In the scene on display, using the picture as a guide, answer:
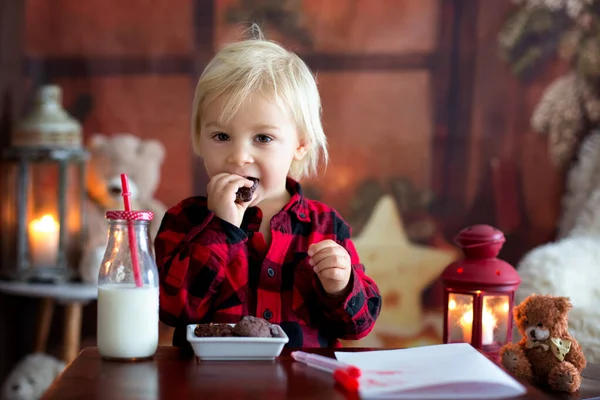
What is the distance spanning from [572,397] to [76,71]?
2074 mm

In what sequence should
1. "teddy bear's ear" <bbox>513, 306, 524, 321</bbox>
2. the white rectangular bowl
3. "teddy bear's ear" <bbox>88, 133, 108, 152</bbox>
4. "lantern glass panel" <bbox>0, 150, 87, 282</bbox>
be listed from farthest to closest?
1. "teddy bear's ear" <bbox>88, 133, 108, 152</bbox>
2. "lantern glass panel" <bbox>0, 150, 87, 282</bbox>
3. "teddy bear's ear" <bbox>513, 306, 524, 321</bbox>
4. the white rectangular bowl

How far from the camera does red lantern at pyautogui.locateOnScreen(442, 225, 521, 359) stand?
1131 millimetres

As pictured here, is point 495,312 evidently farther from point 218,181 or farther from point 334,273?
point 218,181

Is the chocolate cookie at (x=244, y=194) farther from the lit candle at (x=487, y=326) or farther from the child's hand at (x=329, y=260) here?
the lit candle at (x=487, y=326)

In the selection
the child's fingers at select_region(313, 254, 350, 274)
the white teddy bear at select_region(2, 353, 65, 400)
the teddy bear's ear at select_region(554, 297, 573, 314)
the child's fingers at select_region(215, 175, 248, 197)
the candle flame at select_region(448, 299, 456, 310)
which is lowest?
the white teddy bear at select_region(2, 353, 65, 400)

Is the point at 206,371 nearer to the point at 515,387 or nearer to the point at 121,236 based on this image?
the point at 121,236

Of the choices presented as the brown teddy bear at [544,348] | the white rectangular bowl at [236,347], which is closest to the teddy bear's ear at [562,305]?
the brown teddy bear at [544,348]

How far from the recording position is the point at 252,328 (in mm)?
836

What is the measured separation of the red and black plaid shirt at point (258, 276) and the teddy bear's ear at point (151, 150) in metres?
1.22

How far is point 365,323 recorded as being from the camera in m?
1.04

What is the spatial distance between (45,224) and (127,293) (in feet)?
5.01

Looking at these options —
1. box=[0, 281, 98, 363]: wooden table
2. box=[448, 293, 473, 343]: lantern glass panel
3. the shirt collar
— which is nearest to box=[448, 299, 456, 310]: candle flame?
box=[448, 293, 473, 343]: lantern glass panel

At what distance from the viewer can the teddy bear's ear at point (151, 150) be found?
2.33 metres

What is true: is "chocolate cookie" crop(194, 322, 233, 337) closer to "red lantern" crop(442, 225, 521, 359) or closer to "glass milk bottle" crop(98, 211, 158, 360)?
"glass milk bottle" crop(98, 211, 158, 360)
